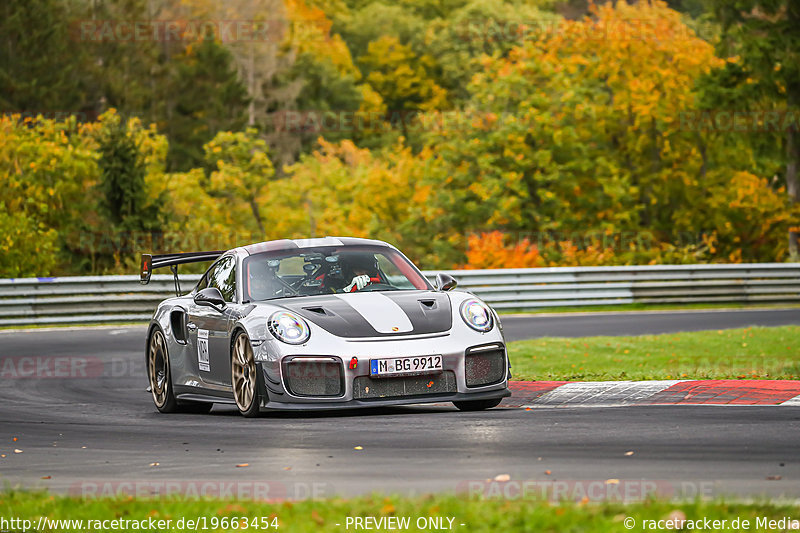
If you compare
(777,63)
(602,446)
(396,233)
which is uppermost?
(777,63)

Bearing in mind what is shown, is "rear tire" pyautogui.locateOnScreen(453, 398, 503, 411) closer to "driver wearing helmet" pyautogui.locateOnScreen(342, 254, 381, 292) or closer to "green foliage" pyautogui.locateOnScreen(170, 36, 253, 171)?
"driver wearing helmet" pyautogui.locateOnScreen(342, 254, 381, 292)

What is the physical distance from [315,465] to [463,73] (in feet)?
266

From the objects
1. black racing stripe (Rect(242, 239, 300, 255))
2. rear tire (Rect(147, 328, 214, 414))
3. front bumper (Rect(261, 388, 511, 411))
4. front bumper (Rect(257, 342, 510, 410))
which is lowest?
rear tire (Rect(147, 328, 214, 414))

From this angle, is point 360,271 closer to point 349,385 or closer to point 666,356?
point 349,385

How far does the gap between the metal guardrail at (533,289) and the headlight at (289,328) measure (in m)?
14.9

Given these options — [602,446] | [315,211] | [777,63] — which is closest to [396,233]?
[315,211]

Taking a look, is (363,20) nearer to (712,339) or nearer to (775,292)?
(775,292)

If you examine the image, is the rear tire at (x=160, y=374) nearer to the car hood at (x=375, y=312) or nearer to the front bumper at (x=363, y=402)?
the car hood at (x=375, y=312)

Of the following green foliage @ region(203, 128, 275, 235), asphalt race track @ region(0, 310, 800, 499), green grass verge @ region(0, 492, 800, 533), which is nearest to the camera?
green grass verge @ region(0, 492, 800, 533)

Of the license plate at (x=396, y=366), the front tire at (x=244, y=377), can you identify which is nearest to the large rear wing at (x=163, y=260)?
the front tire at (x=244, y=377)

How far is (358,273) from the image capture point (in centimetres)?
1124

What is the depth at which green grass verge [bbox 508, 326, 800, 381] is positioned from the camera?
1298 cm

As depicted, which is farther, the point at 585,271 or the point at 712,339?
the point at 585,271

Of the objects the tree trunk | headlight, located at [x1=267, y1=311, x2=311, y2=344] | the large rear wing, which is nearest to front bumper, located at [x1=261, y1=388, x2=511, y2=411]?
headlight, located at [x1=267, y1=311, x2=311, y2=344]
